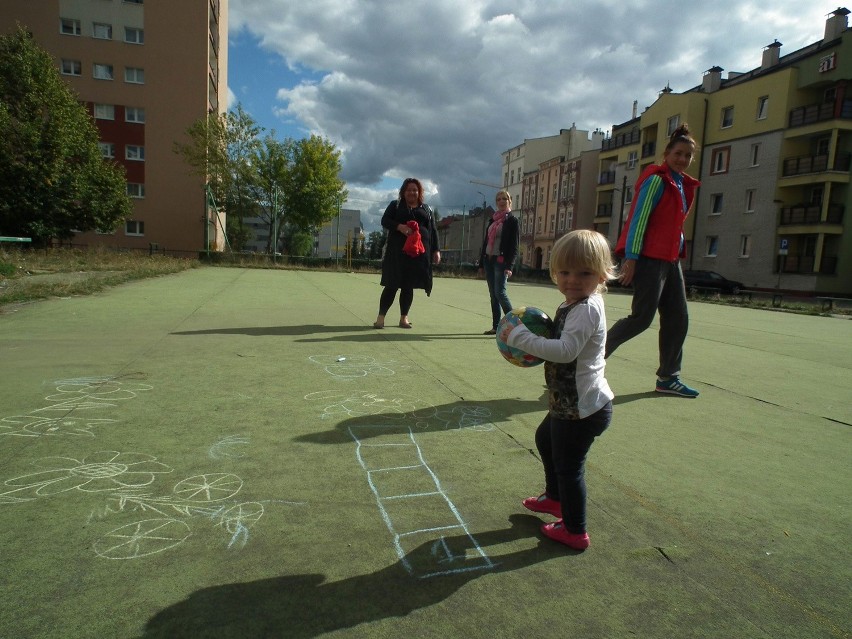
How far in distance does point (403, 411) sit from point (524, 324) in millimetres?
1375

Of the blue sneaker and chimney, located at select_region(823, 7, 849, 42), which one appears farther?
chimney, located at select_region(823, 7, 849, 42)

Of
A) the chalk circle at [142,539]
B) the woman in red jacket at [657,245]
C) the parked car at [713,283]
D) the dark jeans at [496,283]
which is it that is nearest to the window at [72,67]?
the parked car at [713,283]

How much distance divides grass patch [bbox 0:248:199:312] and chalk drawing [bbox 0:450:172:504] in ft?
20.9

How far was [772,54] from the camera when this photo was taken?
36.8 meters

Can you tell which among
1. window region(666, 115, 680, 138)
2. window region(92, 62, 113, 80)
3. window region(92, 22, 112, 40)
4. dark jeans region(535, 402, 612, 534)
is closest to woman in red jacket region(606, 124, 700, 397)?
dark jeans region(535, 402, 612, 534)

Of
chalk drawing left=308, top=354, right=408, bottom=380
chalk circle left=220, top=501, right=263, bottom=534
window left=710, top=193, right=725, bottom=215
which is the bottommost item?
chalk circle left=220, top=501, right=263, bottom=534

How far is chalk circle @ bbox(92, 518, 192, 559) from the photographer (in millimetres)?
1693

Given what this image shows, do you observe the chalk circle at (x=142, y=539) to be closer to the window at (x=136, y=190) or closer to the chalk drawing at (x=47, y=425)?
the chalk drawing at (x=47, y=425)

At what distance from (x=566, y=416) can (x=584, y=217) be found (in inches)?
2182

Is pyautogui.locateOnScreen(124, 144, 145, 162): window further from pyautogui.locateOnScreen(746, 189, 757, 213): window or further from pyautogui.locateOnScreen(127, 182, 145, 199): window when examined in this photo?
pyautogui.locateOnScreen(746, 189, 757, 213): window

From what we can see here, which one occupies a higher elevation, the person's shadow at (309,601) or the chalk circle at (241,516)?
the chalk circle at (241,516)

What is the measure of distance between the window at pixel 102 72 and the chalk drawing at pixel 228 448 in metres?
42.7

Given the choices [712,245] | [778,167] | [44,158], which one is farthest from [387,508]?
[712,245]

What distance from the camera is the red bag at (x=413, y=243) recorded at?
6.45 m
